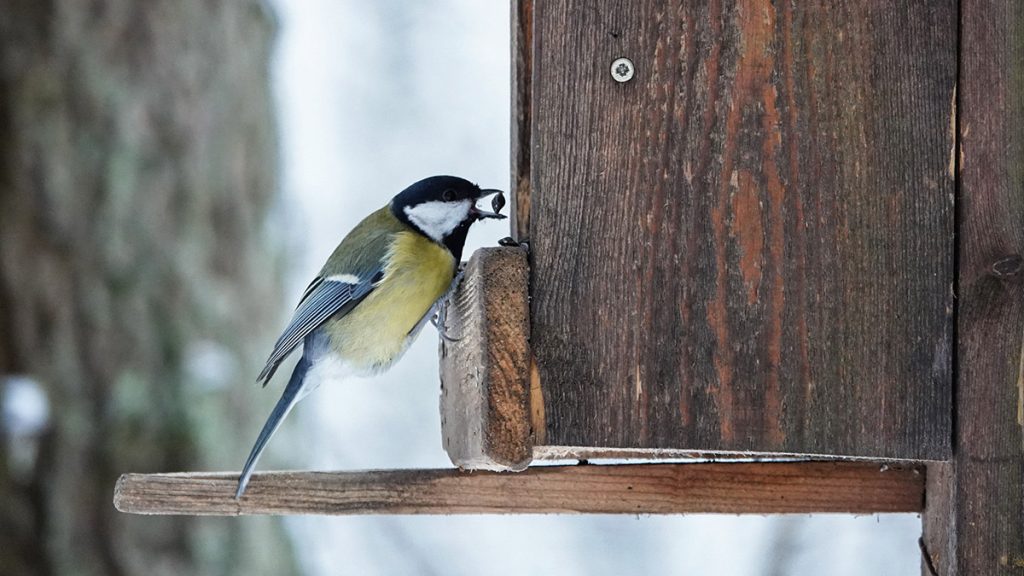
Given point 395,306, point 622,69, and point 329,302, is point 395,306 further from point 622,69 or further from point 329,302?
point 622,69

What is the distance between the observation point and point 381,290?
9.79 ft

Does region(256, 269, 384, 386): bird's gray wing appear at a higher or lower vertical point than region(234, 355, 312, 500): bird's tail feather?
higher

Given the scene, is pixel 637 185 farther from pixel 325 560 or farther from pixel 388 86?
pixel 388 86

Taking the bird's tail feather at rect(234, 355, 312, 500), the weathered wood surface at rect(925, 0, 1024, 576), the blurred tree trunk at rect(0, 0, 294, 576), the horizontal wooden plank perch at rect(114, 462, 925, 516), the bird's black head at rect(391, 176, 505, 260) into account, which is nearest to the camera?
the weathered wood surface at rect(925, 0, 1024, 576)

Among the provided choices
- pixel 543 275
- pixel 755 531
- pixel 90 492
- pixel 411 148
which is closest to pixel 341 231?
pixel 411 148

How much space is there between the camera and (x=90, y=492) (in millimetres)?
3842

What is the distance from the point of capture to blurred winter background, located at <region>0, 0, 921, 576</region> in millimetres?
3850

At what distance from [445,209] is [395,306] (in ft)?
0.90

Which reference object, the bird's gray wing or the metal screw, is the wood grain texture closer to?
the metal screw

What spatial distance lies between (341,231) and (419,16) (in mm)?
1242

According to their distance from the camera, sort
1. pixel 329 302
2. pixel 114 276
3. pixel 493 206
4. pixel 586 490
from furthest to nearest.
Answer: pixel 114 276 → pixel 329 302 → pixel 493 206 → pixel 586 490

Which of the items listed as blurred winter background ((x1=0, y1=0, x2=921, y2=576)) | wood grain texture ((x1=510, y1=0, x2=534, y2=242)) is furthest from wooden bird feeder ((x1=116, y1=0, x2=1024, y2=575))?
blurred winter background ((x1=0, y1=0, x2=921, y2=576))

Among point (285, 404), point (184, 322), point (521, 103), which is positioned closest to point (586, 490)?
point (521, 103)

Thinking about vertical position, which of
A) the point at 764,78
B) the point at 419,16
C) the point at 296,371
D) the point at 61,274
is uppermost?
the point at 419,16
